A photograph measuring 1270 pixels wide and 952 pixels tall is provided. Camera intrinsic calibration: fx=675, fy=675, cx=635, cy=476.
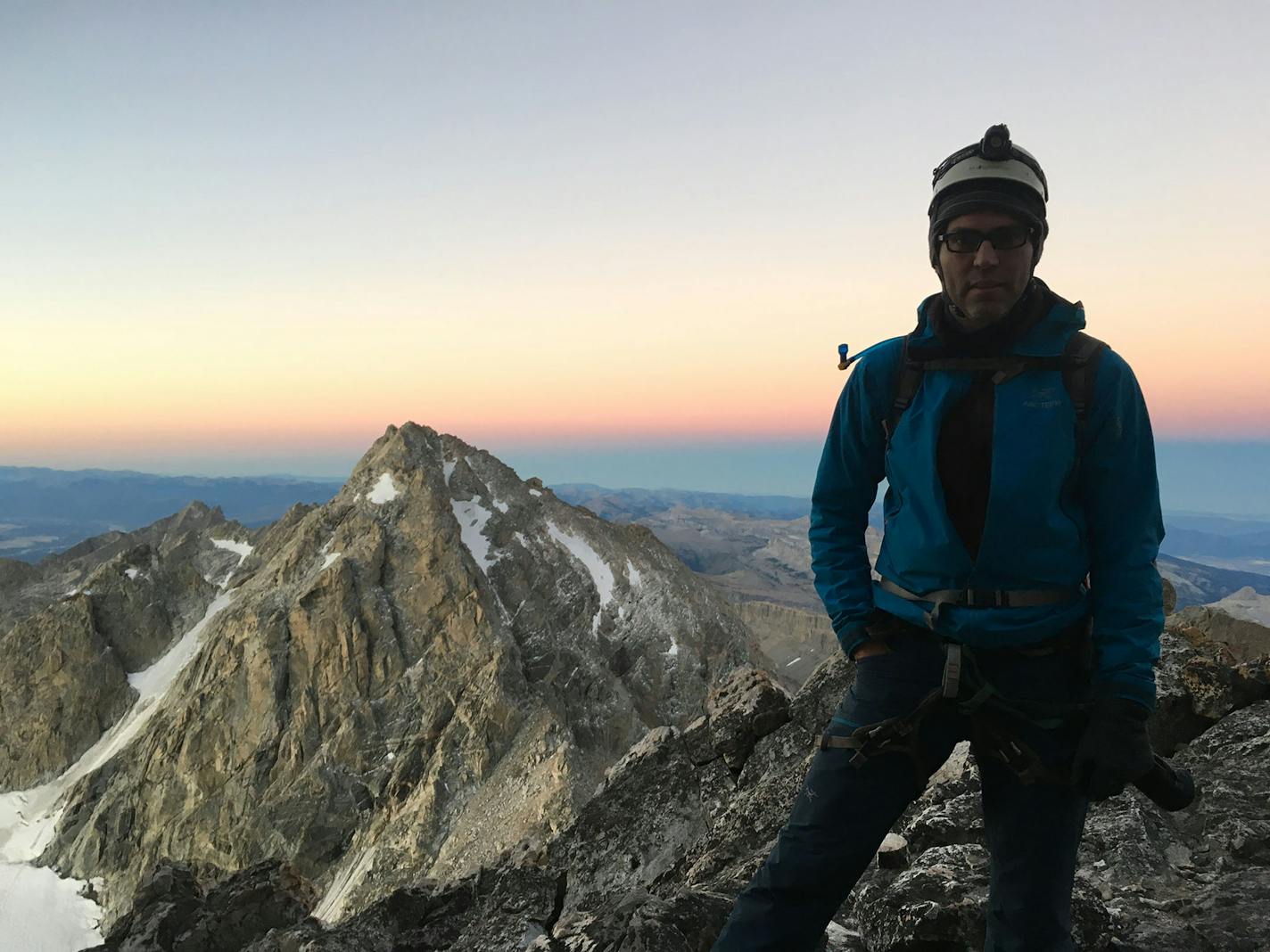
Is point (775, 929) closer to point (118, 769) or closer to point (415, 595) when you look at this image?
point (415, 595)

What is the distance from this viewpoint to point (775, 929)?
166 inches

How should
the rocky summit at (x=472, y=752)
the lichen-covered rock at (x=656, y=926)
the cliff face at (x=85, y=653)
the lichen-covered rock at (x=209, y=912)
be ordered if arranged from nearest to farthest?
the lichen-covered rock at (x=656, y=926), the rocky summit at (x=472, y=752), the lichen-covered rock at (x=209, y=912), the cliff face at (x=85, y=653)

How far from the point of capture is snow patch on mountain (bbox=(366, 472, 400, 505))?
3157 inches

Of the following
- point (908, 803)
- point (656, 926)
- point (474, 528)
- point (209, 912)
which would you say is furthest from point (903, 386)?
point (474, 528)

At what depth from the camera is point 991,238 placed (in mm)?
4363

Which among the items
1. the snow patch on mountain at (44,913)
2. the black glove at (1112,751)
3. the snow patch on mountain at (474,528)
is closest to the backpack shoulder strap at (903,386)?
the black glove at (1112,751)

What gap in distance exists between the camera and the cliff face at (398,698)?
5503 cm

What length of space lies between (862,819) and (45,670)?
11994 cm

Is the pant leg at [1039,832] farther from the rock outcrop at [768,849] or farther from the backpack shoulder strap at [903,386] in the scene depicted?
the rock outcrop at [768,849]

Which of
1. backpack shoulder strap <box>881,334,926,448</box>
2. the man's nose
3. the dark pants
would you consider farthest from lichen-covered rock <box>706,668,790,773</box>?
the man's nose

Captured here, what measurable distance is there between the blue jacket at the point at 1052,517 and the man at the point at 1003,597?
1cm

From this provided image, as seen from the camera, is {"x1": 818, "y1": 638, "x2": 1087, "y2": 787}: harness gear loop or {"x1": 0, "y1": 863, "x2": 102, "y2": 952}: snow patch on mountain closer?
{"x1": 818, "y1": 638, "x2": 1087, "y2": 787}: harness gear loop

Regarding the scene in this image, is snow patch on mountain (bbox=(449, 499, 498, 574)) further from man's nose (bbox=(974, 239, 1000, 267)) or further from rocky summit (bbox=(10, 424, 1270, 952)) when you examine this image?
man's nose (bbox=(974, 239, 1000, 267))

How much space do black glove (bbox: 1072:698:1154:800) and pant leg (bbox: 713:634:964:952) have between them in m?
0.72
